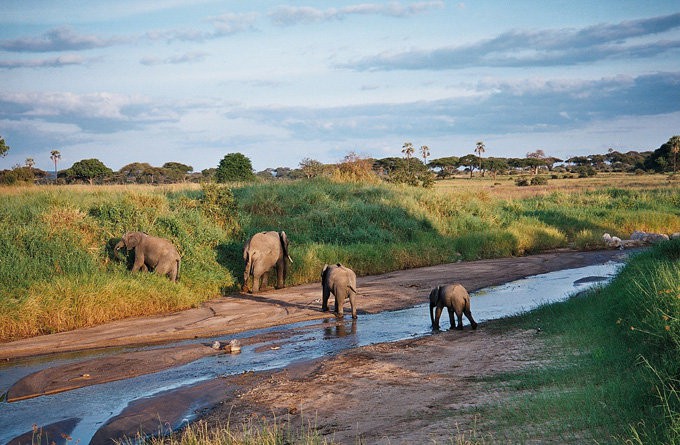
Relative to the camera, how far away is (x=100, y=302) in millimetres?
13602

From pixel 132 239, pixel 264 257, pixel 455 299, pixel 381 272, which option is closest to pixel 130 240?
pixel 132 239

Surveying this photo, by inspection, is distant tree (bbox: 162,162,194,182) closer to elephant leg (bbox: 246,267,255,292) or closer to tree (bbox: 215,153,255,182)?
tree (bbox: 215,153,255,182)

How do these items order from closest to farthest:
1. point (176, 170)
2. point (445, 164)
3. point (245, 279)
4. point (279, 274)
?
point (245, 279) → point (279, 274) → point (176, 170) → point (445, 164)

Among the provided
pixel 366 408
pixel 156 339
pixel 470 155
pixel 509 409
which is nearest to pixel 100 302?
pixel 156 339

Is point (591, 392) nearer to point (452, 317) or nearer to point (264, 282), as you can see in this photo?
point (452, 317)

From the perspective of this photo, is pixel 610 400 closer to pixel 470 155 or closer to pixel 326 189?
pixel 326 189

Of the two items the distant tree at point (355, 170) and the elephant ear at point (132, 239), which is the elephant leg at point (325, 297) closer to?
the elephant ear at point (132, 239)

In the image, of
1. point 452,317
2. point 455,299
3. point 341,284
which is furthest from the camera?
point 341,284

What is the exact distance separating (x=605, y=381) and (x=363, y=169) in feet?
87.9

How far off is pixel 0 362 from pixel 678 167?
73.6 metres

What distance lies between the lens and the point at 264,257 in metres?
17.0

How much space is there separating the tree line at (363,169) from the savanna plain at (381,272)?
15.1 feet

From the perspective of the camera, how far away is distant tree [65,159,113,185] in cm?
5059

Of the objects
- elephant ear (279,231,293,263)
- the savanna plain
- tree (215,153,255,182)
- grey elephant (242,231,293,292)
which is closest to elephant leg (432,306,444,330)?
the savanna plain
